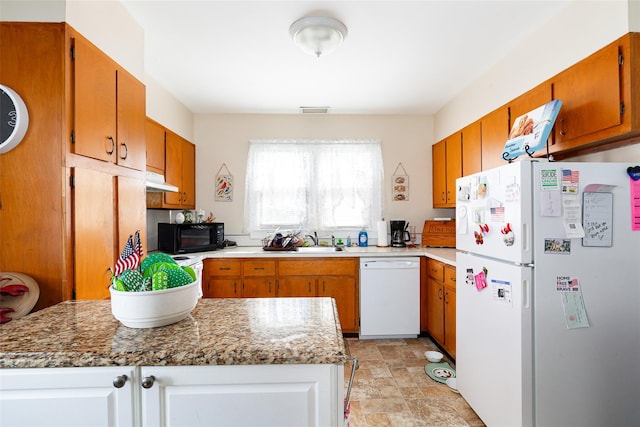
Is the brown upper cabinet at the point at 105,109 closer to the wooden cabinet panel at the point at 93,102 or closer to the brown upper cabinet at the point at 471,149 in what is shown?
the wooden cabinet panel at the point at 93,102

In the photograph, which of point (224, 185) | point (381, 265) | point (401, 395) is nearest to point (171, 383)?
point (401, 395)

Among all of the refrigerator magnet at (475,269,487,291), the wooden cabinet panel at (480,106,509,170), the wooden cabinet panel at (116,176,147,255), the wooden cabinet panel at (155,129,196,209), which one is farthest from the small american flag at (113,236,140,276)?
the wooden cabinet panel at (480,106,509,170)

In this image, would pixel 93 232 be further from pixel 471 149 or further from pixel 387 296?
pixel 471 149

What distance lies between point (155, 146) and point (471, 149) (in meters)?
2.82

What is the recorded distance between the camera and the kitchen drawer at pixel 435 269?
2.74 metres

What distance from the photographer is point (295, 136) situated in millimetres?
3645

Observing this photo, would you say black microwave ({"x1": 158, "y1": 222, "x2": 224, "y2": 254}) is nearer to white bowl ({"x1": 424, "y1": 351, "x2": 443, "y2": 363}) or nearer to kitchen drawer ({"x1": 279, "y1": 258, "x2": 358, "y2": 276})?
kitchen drawer ({"x1": 279, "y1": 258, "x2": 358, "y2": 276})

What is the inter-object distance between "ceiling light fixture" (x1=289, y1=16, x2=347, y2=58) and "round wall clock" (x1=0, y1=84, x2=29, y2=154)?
1464mm

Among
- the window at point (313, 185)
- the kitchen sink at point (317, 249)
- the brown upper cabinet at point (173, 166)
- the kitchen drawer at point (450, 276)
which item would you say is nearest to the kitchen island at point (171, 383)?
the kitchen drawer at point (450, 276)

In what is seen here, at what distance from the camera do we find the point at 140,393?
2.66 ft

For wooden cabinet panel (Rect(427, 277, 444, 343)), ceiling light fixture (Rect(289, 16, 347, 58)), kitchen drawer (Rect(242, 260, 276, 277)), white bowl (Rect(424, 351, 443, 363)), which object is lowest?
white bowl (Rect(424, 351, 443, 363))

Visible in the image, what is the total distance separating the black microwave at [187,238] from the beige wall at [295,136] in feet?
1.40

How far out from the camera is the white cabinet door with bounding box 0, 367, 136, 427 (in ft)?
2.62

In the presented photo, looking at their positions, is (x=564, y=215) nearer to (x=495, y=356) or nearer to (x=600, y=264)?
(x=600, y=264)
